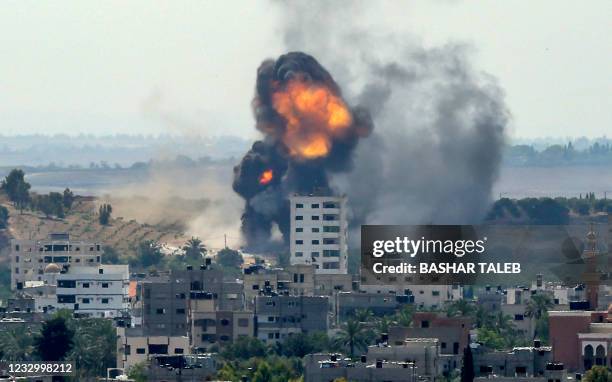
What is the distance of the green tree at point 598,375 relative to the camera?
138000mm

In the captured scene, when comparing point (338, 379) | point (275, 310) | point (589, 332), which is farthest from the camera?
point (275, 310)

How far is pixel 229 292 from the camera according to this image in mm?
199750

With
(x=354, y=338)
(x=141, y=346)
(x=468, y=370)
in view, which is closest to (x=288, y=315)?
(x=354, y=338)

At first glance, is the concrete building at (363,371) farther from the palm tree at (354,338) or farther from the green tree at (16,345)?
the palm tree at (354,338)

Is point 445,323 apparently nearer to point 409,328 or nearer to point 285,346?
point 409,328

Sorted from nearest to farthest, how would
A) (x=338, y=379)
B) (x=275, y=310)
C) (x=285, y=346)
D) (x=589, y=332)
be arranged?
1. (x=338, y=379)
2. (x=589, y=332)
3. (x=285, y=346)
4. (x=275, y=310)

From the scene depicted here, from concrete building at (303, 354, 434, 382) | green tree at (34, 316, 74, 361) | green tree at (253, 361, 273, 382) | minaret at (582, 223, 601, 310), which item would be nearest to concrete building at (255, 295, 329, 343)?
minaret at (582, 223, 601, 310)

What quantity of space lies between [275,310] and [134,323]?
896cm

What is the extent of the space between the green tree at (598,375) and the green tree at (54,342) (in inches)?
1228

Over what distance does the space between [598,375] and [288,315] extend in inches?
2032

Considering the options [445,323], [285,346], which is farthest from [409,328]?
[285,346]

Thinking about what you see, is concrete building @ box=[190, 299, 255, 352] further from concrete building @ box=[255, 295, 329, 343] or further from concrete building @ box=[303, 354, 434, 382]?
concrete building @ box=[303, 354, 434, 382]

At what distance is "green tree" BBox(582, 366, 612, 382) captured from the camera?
138000mm

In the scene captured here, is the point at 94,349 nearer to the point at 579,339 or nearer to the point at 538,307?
the point at 579,339
